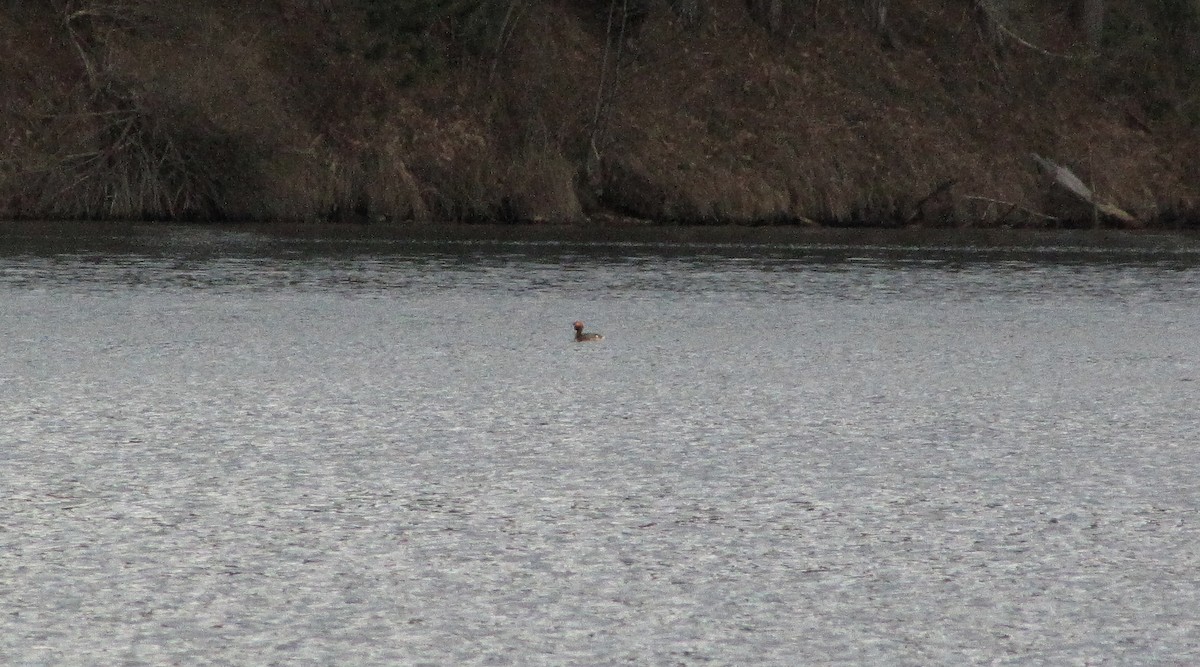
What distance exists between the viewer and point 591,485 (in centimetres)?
1159

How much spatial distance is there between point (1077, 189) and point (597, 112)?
39.9ft

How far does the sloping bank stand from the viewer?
42.8 meters

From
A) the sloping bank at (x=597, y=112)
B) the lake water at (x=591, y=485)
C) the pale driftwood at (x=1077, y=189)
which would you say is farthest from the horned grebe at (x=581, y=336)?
the pale driftwood at (x=1077, y=189)

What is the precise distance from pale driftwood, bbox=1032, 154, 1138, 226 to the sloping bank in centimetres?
10

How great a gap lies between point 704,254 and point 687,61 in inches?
688

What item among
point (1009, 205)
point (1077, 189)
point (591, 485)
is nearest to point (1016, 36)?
point (1077, 189)

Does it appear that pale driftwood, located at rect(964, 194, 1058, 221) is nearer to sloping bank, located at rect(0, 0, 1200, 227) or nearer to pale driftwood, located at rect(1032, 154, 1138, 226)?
sloping bank, located at rect(0, 0, 1200, 227)

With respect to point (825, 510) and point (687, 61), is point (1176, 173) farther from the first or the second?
point (825, 510)

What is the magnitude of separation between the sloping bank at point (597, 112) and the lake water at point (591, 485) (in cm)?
1859

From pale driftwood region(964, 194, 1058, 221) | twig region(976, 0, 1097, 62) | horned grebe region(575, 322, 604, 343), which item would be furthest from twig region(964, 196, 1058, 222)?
horned grebe region(575, 322, 604, 343)

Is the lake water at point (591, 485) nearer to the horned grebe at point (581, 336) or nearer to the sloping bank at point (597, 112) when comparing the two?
the horned grebe at point (581, 336)

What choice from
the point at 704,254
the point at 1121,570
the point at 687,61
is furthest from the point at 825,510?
the point at 687,61

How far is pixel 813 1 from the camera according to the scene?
184 feet

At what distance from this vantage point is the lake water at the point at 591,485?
8.24 m
